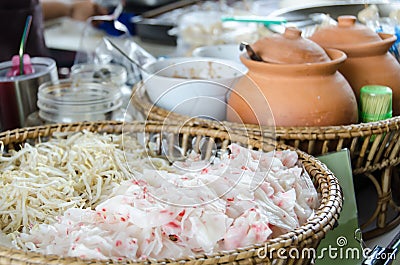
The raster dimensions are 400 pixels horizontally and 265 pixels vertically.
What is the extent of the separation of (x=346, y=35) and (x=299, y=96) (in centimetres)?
22

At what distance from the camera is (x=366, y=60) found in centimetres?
100

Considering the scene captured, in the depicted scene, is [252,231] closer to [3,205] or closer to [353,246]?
[353,246]

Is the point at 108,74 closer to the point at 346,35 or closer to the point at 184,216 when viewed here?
the point at 346,35

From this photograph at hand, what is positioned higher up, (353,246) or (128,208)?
(128,208)

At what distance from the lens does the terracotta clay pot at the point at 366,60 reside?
987 millimetres

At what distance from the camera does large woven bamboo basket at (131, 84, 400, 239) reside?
824 mm

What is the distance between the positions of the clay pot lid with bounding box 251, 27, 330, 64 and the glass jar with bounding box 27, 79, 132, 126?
31cm

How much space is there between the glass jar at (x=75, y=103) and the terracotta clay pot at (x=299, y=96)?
0.92 ft

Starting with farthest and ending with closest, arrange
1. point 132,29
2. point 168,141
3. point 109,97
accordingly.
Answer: point 132,29
point 109,97
point 168,141

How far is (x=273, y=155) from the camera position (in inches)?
30.5

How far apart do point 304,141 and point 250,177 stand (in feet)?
0.62

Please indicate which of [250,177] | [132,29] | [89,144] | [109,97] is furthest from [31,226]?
[132,29]

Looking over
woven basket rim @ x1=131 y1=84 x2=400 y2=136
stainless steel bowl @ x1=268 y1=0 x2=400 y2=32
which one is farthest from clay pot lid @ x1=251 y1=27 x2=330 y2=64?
stainless steel bowl @ x1=268 y1=0 x2=400 y2=32

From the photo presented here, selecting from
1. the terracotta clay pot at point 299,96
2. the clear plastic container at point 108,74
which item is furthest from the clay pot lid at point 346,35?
the clear plastic container at point 108,74
